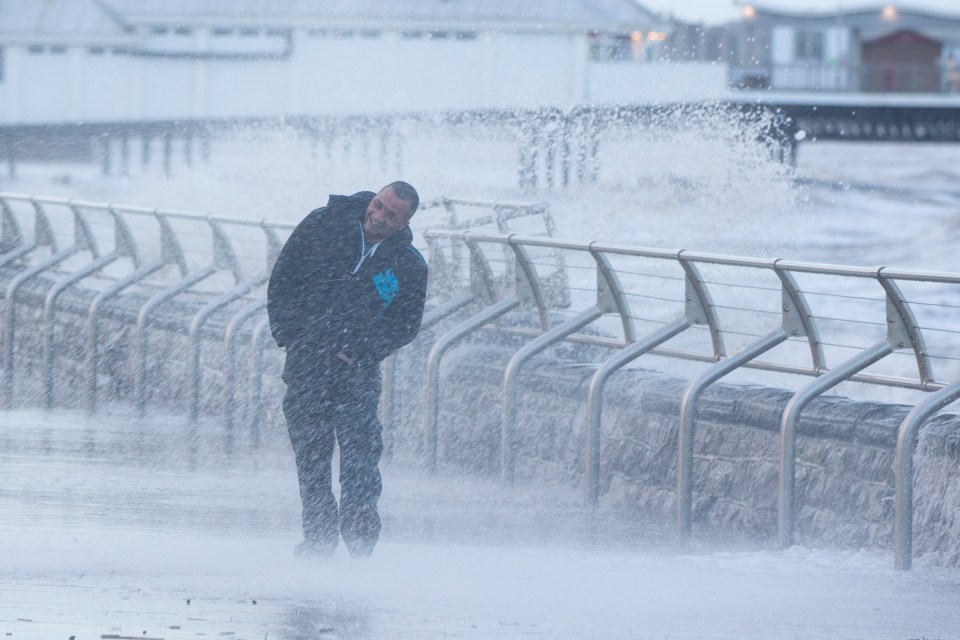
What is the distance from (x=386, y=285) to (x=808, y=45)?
260 feet

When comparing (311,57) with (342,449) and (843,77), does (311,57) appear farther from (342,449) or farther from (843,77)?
(342,449)

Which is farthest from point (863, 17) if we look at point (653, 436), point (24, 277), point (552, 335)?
point (653, 436)

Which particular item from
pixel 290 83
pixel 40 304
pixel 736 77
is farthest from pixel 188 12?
pixel 40 304

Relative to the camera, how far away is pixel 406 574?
671 cm

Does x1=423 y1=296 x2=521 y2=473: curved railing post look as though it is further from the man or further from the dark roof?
the dark roof

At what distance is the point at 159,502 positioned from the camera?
8.52 metres

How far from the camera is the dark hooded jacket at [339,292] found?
22.2ft

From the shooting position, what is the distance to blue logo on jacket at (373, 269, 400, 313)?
22.4ft

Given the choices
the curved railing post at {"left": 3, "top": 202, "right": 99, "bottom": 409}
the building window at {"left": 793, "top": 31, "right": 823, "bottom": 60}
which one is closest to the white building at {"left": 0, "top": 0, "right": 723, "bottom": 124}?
the building window at {"left": 793, "top": 31, "right": 823, "bottom": 60}

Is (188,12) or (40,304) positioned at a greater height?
(188,12)

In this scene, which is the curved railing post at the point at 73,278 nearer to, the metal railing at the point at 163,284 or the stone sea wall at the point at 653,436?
the metal railing at the point at 163,284

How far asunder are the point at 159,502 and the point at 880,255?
34451mm

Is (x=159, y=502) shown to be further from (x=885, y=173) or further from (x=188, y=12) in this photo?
(x=885, y=173)

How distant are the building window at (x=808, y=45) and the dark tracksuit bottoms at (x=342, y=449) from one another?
256 feet
